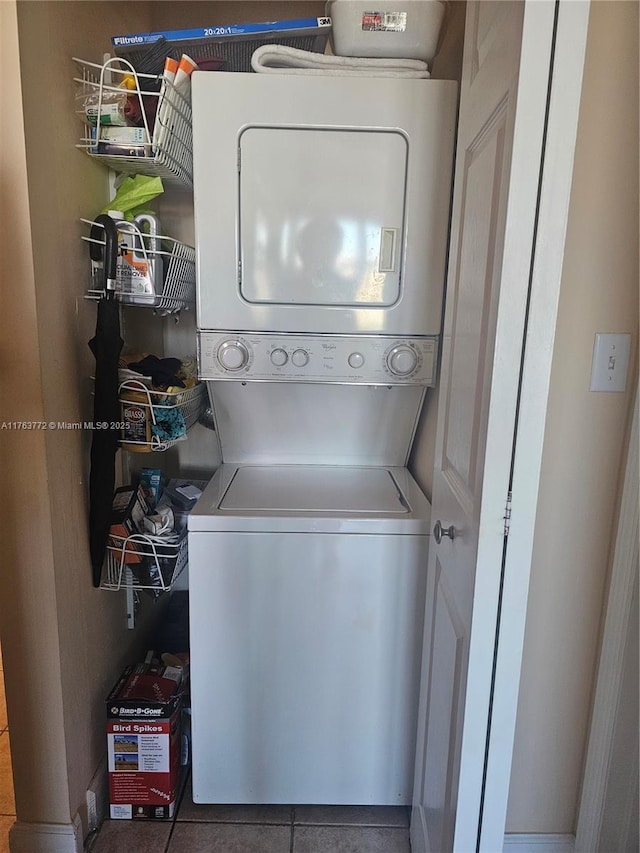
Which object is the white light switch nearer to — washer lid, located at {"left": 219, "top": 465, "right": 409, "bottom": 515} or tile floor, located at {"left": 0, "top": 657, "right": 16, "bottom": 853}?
washer lid, located at {"left": 219, "top": 465, "right": 409, "bottom": 515}

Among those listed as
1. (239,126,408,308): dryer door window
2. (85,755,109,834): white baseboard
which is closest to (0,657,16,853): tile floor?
(85,755,109,834): white baseboard

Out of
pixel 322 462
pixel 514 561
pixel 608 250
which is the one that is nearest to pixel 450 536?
pixel 514 561

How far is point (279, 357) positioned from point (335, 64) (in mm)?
745

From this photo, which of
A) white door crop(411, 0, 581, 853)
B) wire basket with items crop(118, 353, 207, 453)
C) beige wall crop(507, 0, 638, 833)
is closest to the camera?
white door crop(411, 0, 581, 853)

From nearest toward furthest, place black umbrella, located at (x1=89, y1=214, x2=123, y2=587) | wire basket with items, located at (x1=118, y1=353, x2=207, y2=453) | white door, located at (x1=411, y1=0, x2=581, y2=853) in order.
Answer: white door, located at (x1=411, y1=0, x2=581, y2=853) → black umbrella, located at (x1=89, y1=214, x2=123, y2=587) → wire basket with items, located at (x1=118, y1=353, x2=207, y2=453)

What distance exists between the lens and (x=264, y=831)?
150 cm

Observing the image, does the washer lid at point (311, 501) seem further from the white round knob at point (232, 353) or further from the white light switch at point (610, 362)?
the white light switch at point (610, 362)

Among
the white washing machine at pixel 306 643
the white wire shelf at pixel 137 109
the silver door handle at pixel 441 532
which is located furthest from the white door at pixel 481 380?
the white wire shelf at pixel 137 109

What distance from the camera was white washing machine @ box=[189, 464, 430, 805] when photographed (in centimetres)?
137

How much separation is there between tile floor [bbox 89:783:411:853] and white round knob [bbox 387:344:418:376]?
4.26 ft

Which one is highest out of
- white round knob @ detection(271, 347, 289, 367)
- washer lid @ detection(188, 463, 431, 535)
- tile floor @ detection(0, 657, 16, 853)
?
white round knob @ detection(271, 347, 289, 367)

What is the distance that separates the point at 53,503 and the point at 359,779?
1.13 metres

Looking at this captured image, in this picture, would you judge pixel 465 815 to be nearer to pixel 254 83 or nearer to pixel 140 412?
pixel 140 412

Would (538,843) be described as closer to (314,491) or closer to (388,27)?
(314,491)
